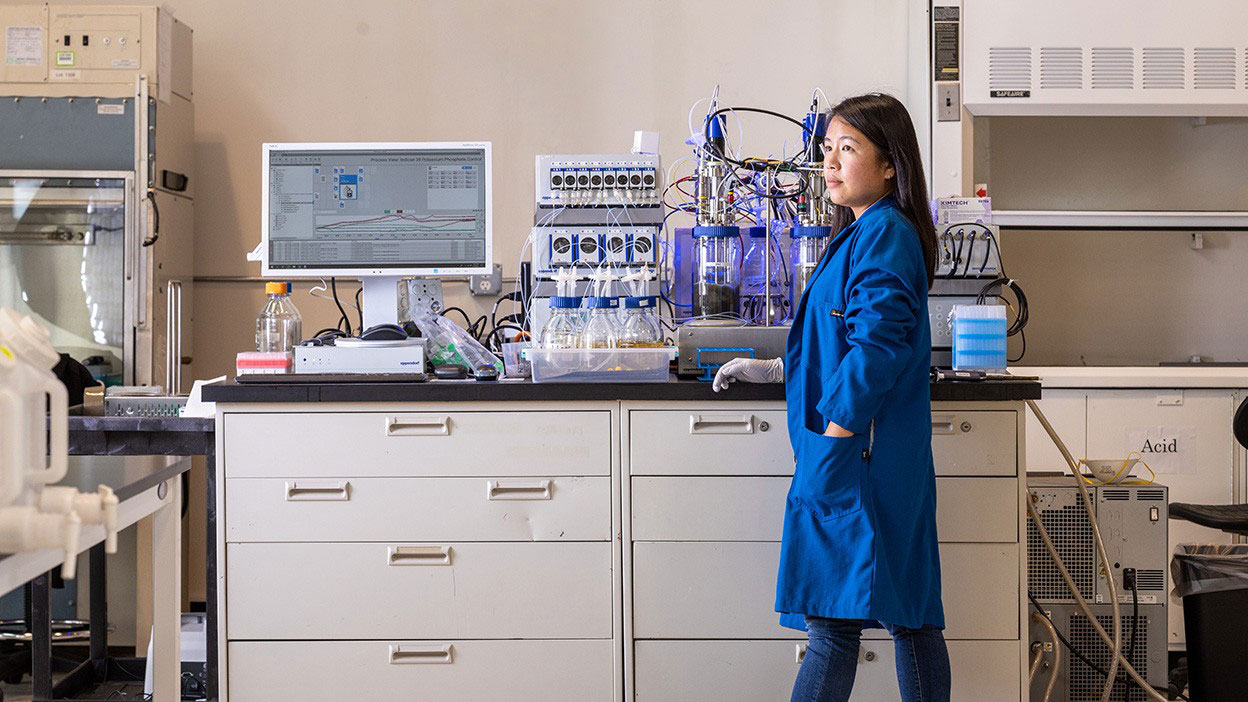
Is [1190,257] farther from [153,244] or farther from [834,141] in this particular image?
[153,244]

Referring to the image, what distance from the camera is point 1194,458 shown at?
135 inches

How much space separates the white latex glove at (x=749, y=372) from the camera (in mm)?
2176

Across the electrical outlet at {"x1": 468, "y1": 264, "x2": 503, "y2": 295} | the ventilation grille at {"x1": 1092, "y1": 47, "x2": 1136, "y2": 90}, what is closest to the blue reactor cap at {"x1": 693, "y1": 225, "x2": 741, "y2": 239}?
the electrical outlet at {"x1": 468, "y1": 264, "x2": 503, "y2": 295}

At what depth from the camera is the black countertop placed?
7.21ft

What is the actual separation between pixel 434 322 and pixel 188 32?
1.91 meters

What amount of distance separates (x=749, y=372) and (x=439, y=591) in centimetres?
81

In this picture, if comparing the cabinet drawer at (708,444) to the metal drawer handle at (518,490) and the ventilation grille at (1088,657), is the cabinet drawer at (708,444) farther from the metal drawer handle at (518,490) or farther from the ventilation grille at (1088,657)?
the ventilation grille at (1088,657)

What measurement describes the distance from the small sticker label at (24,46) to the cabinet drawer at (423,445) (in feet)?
6.46

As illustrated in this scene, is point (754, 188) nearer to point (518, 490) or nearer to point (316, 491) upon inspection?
point (518, 490)

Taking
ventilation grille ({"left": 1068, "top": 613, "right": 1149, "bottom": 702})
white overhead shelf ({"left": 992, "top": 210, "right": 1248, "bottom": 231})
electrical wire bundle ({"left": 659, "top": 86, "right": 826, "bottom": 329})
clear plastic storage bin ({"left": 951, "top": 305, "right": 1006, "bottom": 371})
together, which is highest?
white overhead shelf ({"left": 992, "top": 210, "right": 1248, "bottom": 231})

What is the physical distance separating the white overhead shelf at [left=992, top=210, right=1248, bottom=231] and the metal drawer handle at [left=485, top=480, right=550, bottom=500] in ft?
7.49

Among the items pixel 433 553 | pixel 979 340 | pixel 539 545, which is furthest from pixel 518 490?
pixel 979 340

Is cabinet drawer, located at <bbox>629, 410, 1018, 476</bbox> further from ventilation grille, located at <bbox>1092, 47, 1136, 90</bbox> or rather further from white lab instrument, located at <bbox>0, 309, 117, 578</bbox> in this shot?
ventilation grille, located at <bbox>1092, 47, 1136, 90</bbox>

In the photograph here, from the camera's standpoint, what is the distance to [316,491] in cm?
223
